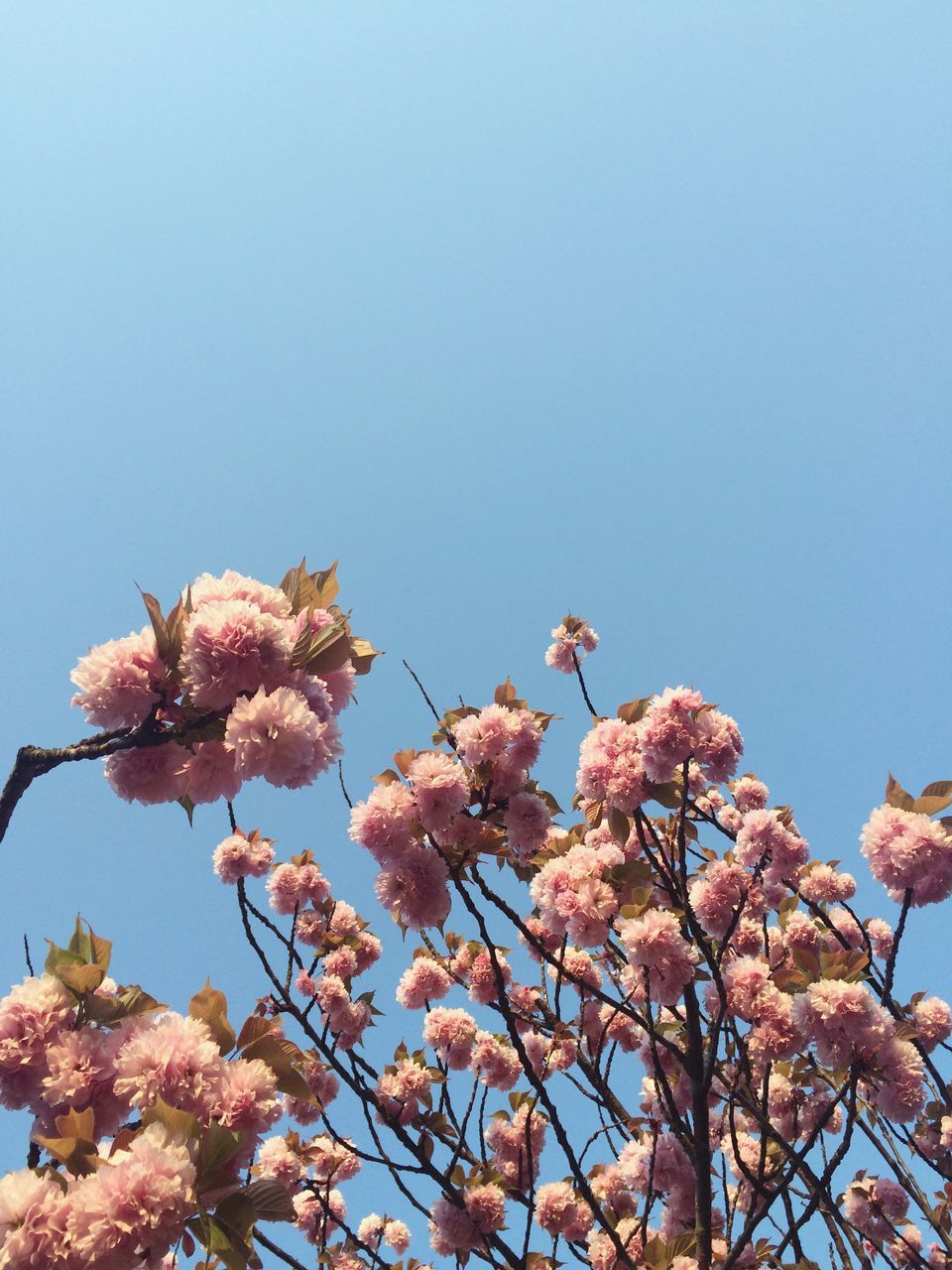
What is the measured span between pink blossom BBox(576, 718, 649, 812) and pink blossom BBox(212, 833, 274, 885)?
3093 millimetres

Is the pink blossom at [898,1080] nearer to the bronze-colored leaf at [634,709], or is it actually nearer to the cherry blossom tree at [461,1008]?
the cherry blossom tree at [461,1008]

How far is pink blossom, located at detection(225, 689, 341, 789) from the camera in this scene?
4.66 feet

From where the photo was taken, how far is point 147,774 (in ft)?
5.32

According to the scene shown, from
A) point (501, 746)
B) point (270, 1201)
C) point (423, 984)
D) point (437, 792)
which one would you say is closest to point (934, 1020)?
point (423, 984)

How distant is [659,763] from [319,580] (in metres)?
1.72

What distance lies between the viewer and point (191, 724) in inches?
62.1

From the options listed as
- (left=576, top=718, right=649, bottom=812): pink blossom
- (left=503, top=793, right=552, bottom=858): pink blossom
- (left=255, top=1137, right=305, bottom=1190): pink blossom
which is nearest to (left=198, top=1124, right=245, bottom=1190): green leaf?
(left=503, top=793, right=552, bottom=858): pink blossom

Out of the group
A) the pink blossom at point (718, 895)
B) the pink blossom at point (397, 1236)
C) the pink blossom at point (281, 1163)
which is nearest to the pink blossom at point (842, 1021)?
the pink blossom at point (718, 895)

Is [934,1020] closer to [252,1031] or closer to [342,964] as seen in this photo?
[342,964]

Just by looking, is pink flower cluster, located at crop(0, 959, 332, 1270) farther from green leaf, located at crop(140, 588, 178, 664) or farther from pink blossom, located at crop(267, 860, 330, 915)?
pink blossom, located at crop(267, 860, 330, 915)

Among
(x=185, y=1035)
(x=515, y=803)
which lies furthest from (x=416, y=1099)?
(x=185, y=1035)

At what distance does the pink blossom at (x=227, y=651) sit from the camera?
59.1 inches

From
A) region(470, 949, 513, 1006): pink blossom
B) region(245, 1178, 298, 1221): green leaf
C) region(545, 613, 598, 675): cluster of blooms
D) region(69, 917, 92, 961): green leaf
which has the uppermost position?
region(545, 613, 598, 675): cluster of blooms

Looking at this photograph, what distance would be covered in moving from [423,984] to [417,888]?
2.24m
